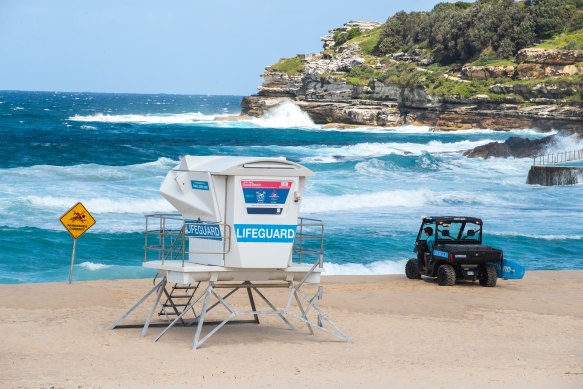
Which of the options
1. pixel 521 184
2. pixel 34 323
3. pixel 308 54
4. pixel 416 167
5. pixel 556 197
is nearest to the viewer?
pixel 34 323

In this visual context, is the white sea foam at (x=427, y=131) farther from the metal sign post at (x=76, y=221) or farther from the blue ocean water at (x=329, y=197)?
the metal sign post at (x=76, y=221)

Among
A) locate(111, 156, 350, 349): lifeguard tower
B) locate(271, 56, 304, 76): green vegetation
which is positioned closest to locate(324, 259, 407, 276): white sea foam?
locate(111, 156, 350, 349): lifeguard tower

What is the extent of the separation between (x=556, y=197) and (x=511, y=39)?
55.2 m

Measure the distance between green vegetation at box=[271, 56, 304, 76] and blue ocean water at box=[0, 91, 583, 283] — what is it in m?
28.2

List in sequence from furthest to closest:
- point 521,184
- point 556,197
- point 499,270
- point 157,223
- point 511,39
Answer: point 511,39
point 521,184
point 556,197
point 157,223
point 499,270

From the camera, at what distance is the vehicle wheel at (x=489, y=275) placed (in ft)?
55.1

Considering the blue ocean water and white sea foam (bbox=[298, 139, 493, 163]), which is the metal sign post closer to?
the blue ocean water

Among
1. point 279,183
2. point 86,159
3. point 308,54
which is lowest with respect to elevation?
point 86,159

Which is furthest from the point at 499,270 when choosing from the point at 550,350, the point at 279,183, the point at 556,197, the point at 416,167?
the point at 416,167

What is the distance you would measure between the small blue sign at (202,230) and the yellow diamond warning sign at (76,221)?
16.7 ft

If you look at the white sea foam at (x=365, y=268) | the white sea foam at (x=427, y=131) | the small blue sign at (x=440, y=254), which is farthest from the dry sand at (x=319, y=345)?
the white sea foam at (x=427, y=131)

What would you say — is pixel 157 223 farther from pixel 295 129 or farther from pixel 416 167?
pixel 295 129

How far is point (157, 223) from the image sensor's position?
27562 mm

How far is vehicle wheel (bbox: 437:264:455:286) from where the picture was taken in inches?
655
